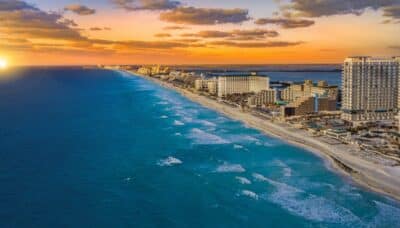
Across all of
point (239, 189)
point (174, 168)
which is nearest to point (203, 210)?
point (239, 189)

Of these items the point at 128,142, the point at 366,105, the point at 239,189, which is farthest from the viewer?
the point at 366,105

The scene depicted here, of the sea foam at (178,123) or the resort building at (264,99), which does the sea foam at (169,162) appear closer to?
the sea foam at (178,123)

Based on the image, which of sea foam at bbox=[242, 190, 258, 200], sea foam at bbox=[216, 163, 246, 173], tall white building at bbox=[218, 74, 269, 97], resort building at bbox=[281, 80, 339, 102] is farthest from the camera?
tall white building at bbox=[218, 74, 269, 97]

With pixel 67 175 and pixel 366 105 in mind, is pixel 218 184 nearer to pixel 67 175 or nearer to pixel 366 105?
pixel 67 175

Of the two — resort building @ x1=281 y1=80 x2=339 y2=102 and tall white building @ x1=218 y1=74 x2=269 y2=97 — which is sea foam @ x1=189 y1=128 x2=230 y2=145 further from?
tall white building @ x1=218 y1=74 x2=269 y2=97

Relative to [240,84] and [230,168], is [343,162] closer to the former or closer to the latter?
[230,168]

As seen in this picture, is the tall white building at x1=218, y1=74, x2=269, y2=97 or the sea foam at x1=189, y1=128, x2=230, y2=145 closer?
the sea foam at x1=189, y1=128, x2=230, y2=145

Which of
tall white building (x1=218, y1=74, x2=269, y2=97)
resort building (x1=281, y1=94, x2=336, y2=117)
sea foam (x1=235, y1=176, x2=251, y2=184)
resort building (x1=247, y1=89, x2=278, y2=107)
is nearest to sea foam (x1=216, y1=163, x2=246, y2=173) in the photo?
sea foam (x1=235, y1=176, x2=251, y2=184)
